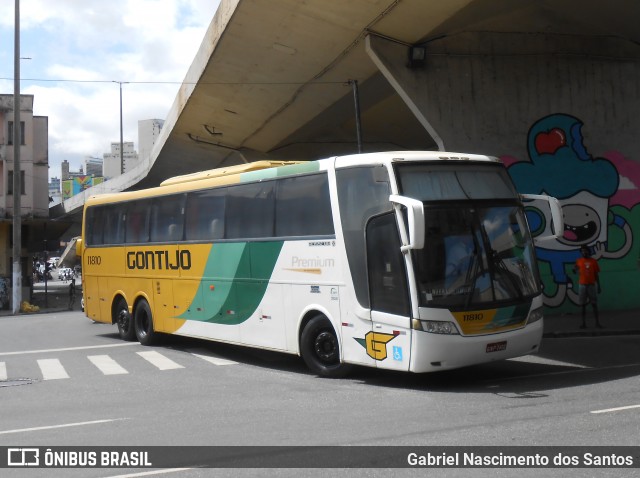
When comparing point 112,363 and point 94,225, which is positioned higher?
point 94,225

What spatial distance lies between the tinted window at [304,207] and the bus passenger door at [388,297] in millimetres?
1057

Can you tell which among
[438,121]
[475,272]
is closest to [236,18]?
[438,121]

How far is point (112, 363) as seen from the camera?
1566 cm

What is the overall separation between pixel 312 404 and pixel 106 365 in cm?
644

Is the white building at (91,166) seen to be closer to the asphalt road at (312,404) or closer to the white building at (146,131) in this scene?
the white building at (146,131)

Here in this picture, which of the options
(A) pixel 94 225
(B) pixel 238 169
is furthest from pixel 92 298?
(B) pixel 238 169

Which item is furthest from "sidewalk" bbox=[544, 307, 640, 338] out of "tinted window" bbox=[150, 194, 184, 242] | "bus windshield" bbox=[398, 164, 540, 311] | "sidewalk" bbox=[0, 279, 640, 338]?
"tinted window" bbox=[150, 194, 184, 242]

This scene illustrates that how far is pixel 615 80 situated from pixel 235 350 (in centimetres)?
1113

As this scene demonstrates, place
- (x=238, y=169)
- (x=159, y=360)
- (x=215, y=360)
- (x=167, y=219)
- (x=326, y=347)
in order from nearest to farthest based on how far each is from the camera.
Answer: (x=326, y=347) < (x=238, y=169) < (x=215, y=360) < (x=159, y=360) < (x=167, y=219)

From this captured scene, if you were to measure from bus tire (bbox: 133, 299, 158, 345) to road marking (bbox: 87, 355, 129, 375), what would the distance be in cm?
149

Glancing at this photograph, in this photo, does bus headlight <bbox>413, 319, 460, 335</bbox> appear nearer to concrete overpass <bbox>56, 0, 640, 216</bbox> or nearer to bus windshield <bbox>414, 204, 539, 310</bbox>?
bus windshield <bbox>414, 204, 539, 310</bbox>

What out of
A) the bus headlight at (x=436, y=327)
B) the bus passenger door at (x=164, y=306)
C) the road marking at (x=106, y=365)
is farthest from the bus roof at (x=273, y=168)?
the road marking at (x=106, y=365)

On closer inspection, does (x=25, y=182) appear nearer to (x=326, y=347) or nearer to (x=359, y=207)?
(x=326, y=347)

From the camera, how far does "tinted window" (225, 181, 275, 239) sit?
13.7 metres
